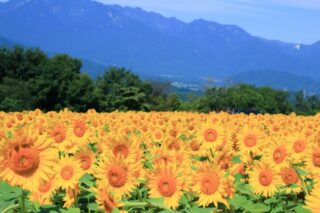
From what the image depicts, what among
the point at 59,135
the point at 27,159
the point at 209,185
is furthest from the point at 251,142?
the point at 27,159

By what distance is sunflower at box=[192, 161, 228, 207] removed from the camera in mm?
3768

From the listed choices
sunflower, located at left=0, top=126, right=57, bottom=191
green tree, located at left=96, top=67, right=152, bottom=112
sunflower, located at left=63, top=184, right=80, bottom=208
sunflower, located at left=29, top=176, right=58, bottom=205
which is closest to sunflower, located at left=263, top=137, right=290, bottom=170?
sunflower, located at left=63, top=184, right=80, bottom=208

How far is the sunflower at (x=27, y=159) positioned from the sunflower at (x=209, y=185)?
1272 millimetres

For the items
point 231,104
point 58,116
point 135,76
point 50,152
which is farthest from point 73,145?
point 231,104

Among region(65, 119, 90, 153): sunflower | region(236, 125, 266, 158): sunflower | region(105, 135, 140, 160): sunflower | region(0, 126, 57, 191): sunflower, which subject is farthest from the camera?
region(236, 125, 266, 158): sunflower

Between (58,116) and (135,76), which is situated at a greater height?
(135,76)

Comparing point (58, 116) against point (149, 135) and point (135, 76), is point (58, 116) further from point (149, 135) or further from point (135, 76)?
point (135, 76)

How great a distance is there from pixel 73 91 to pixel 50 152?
216 ft

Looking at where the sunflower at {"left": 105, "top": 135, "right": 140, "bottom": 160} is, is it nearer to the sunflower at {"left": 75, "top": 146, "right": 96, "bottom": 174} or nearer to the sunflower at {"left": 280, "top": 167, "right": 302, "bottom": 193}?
the sunflower at {"left": 75, "top": 146, "right": 96, "bottom": 174}

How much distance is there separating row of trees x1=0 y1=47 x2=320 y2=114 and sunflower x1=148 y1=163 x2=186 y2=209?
62.9 meters

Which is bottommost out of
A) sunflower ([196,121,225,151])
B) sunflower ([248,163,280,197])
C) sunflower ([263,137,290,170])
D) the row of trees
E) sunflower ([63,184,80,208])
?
sunflower ([63,184,80,208])

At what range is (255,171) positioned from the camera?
4801mm

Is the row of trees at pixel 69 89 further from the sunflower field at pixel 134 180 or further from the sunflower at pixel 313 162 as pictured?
the sunflower at pixel 313 162

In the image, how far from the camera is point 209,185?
149 inches
